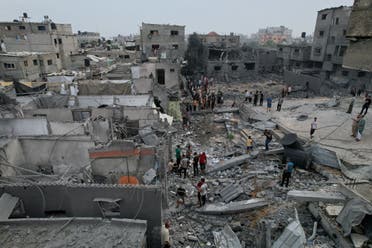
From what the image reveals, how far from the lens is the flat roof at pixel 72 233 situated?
4703mm

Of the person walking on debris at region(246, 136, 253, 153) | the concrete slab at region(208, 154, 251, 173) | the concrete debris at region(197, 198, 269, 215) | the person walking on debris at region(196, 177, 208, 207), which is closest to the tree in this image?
the person walking on debris at region(246, 136, 253, 153)

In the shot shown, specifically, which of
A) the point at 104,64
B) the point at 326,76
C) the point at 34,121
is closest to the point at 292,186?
the point at 34,121

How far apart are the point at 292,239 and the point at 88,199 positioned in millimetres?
5629

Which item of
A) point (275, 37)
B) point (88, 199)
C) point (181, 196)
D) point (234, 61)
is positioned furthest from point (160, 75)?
point (275, 37)

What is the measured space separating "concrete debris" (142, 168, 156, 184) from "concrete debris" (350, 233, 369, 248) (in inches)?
241

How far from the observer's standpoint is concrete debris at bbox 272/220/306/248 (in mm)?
6853

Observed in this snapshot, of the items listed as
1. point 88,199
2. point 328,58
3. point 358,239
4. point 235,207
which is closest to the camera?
point 88,199

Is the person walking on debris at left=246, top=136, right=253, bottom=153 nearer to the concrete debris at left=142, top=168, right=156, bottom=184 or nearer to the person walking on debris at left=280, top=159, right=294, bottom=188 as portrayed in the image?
the person walking on debris at left=280, top=159, right=294, bottom=188

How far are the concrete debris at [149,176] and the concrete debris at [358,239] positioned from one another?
20.1 feet

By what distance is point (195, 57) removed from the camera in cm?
4019

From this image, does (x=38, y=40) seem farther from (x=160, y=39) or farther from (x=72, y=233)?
(x=72, y=233)

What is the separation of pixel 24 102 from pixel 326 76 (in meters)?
36.7

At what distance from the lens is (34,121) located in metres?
10.6

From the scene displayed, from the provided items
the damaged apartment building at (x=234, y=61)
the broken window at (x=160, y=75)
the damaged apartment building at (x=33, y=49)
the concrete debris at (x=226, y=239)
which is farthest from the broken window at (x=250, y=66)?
the concrete debris at (x=226, y=239)
